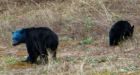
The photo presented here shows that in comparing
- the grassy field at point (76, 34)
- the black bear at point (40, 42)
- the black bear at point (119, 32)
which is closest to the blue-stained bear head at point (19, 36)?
the black bear at point (40, 42)

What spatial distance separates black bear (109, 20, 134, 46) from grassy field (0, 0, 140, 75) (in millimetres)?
220

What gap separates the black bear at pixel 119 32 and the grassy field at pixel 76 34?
0.72 ft

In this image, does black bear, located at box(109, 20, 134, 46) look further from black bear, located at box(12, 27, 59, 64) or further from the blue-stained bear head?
the blue-stained bear head

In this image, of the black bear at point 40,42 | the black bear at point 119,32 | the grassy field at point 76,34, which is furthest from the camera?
the black bear at point 119,32

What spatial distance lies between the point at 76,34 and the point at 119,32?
1.99 meters

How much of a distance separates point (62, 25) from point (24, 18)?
6.87 ft

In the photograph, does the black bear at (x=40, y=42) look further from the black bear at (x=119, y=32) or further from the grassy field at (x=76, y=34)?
the black bear at (x=119, y=32)

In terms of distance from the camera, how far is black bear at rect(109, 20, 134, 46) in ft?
42.6

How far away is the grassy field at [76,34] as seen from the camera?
9531 mm

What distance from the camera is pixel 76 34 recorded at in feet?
48.9

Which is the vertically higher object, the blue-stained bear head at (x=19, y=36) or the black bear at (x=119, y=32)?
the blue-stained bear head at (x=19, y=36)

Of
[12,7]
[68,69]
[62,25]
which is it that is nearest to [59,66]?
[68,69]

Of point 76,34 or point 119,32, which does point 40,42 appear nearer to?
point 119,32

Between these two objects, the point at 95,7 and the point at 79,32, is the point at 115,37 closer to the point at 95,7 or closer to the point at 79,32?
the point at 79,32
